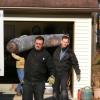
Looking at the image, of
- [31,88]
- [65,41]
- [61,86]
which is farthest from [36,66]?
[61,86]

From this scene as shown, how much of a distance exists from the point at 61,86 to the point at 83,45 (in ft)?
8.70

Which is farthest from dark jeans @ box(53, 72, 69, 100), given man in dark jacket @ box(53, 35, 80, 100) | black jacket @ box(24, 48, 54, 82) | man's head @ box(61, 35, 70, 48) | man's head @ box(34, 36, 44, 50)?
man's head @ box(34, 36, 44, 50)

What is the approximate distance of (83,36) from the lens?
43.3 feet

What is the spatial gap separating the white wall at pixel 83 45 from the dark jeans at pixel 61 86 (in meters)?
2.29

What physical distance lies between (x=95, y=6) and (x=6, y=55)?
4331 mm

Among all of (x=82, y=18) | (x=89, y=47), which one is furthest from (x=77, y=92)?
(x=82, y=18)

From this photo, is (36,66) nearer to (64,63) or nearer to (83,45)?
(64,63)

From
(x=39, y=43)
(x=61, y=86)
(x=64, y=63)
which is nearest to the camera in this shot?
(x=39, y=43)

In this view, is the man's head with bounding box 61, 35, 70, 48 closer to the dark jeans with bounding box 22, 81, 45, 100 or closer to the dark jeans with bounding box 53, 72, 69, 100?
the dark jeans with bounding box 53, 72, 69, 100

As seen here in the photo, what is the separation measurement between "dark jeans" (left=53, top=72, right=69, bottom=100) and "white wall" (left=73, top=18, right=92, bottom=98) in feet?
7.51

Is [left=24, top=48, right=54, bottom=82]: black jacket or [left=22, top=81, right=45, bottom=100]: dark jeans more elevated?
[left=24, top=48, right=54, bottom=82]: black jacket

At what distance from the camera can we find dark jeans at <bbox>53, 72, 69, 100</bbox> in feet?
35.3

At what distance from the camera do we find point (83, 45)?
1320 centimetres

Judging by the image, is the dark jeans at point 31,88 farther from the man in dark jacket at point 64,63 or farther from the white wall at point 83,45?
the white wall at point 83,45
